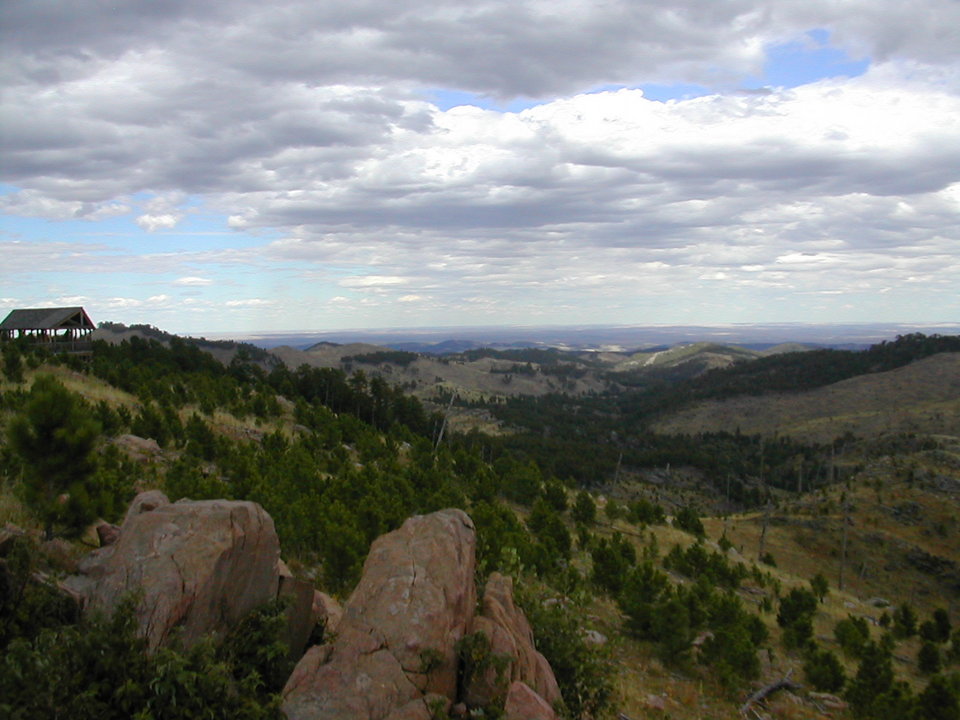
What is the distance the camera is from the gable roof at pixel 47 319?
37.9 m

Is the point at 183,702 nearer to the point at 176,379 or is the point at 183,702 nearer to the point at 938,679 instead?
the point at 938,679

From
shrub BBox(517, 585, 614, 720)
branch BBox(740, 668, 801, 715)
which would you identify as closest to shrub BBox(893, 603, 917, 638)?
branch BBox(740, 668, 801, 715)

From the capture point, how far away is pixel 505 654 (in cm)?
693

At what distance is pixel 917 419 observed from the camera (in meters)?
86.8

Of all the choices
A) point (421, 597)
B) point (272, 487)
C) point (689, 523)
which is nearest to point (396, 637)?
point (421, 597)

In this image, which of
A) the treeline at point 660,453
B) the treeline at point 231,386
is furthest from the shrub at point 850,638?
the treeline at point 660,453

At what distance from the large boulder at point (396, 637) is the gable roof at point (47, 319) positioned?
39.9 meters

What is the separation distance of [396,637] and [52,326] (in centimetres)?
4099

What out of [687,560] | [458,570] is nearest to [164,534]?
[458,570]

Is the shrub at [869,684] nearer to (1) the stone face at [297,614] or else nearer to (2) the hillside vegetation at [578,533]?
(2) the hillside vegetation at [578,533]

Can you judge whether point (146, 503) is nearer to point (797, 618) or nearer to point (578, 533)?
point (797, 618)

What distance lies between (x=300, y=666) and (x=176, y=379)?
104ft

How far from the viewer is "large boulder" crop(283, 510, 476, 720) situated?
5.92 m

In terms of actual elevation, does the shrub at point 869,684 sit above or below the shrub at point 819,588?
above
